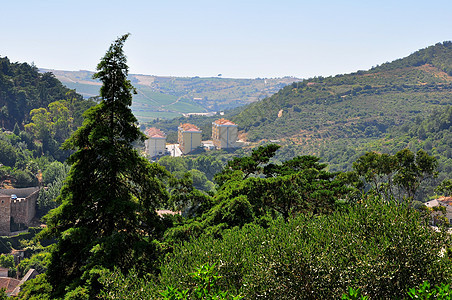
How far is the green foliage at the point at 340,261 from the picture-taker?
8367mm

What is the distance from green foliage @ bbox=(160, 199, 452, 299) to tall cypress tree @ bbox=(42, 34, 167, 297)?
3122 millimetres

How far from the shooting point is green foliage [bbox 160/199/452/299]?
8.37 metres

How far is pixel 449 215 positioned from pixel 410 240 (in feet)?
124

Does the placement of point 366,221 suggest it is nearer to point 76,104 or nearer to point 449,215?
point 449,215

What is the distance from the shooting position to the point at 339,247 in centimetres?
927

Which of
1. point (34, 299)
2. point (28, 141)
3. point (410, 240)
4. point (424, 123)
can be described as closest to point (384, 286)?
point (410, 240)

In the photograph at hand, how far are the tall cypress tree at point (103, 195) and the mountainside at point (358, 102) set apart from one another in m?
88.6

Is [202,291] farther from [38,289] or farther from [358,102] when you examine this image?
[358,102]

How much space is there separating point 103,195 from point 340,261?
7.25 meters

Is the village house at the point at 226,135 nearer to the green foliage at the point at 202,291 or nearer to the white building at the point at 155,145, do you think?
the white building at the point at 155,145

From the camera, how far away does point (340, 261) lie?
8.75 metres

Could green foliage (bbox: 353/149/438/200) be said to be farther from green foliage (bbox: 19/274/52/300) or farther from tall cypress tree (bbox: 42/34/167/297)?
green foliage (bbox: 19/274/52/300)

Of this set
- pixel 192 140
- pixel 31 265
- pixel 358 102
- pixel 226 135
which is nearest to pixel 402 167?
pixel 31 265

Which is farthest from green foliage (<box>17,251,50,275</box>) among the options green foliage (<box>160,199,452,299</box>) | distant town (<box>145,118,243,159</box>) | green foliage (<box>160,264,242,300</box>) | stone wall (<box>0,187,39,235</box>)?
distant town (<box>145,118,243,159</box>)
